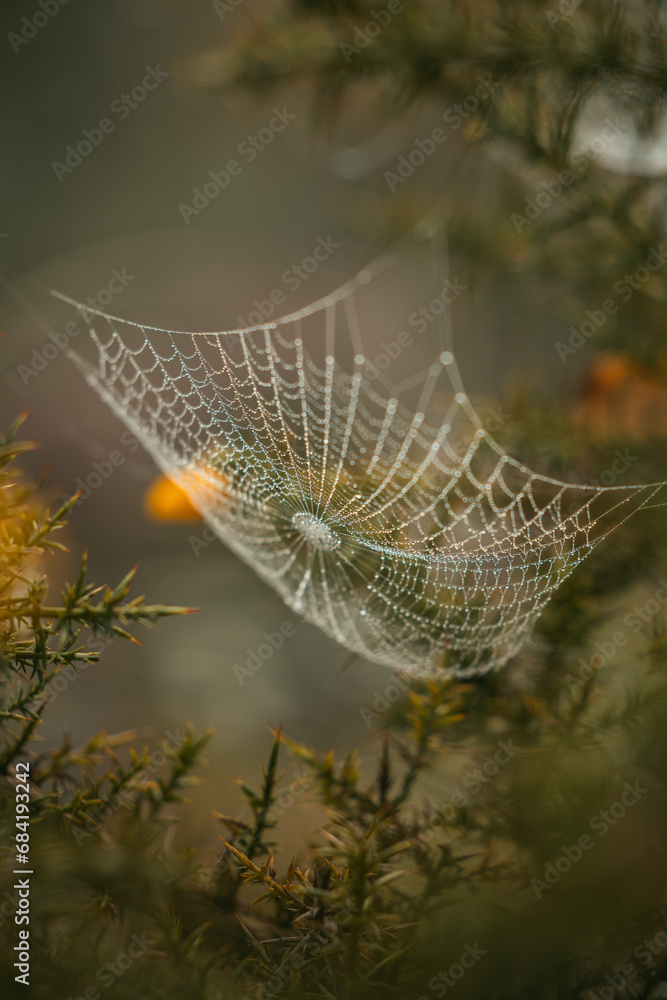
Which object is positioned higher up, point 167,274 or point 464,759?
point 167,274

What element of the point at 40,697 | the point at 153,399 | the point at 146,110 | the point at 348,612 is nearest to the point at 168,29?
the point at 146,110

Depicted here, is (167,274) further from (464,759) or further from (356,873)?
(356,873)

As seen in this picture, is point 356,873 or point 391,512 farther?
point 391,512

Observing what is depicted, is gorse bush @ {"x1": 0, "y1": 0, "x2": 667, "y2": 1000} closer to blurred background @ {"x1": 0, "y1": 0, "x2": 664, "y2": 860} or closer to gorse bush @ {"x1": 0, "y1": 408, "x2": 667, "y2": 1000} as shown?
gorse bush @ {"x1": 0, "y1": 408, "x2": 667, "y2": 1000}

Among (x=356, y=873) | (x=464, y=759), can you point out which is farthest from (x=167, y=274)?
(x=356, y=873)

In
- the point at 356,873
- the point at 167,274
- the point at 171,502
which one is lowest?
the point at 356,873

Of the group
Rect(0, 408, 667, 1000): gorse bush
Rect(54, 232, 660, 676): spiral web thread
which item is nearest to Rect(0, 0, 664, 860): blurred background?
Rect(54, 232, 660, 676): spiral web thread

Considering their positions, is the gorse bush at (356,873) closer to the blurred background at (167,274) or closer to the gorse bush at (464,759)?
the gorse bush at (464,759)
